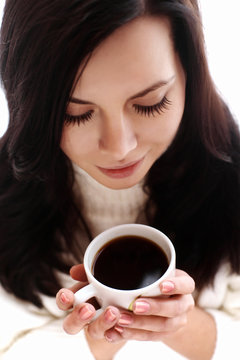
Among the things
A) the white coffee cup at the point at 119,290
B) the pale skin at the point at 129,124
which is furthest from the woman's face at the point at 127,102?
the white coffee cup at the point at 119,290

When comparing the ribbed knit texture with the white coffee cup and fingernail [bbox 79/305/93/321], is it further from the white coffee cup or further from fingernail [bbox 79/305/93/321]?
fingernail [bbox 79/305/93/321]

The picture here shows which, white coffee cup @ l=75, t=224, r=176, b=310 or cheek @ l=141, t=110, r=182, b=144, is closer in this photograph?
white coffee cup @ l=75, t=224, r=176, b=310

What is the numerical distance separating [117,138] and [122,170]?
139mm

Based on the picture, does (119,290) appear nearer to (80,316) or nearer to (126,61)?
(80,316)

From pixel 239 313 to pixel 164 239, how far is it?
1.54 feet

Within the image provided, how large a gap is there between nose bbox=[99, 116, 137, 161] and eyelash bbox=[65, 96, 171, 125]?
3 cm

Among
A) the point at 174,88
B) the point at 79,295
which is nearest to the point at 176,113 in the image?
the point at 174,88

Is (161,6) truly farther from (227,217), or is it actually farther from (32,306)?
(32,306)

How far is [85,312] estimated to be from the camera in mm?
665

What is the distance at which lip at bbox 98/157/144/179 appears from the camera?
32.6 inches

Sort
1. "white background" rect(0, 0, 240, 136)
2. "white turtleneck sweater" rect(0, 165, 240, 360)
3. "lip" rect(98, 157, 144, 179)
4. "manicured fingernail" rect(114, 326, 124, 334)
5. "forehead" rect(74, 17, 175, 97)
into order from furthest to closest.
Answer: "white background" rect(0, 0, 240, 136) → "white turtleneck sweater" rect(0, 165, 240, 360) → "lip" rect(98, 157, 144, 179) → "manicured fingernail" rect(114, 326, 124, 334) → "forehead" rect(74, 17, 175, 97)

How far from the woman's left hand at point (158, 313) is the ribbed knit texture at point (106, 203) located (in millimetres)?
372

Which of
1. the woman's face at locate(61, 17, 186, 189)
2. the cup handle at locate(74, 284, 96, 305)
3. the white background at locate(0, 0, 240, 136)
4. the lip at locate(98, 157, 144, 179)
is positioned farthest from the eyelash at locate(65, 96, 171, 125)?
the white background at locate(0, 0, 240, 136)

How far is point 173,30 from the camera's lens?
710mm
